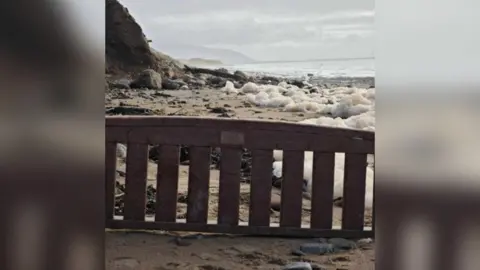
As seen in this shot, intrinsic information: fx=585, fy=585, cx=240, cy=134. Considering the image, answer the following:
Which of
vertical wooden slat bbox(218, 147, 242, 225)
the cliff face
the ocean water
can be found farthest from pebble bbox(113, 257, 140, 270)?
the ocean water

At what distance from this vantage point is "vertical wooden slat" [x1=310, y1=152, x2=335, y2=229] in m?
2.64

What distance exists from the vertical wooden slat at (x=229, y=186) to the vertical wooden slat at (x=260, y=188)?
0.07m

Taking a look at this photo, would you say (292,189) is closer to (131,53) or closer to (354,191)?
(354,191)

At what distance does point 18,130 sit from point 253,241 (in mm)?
1666

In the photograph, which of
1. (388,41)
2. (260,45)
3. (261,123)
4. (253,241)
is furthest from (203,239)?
(388,41)

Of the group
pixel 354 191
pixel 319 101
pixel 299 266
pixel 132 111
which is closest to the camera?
pixel 299 266

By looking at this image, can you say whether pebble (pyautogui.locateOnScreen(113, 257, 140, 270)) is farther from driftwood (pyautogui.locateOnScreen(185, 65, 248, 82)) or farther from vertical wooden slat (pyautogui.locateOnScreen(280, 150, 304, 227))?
driftwood (pyautogui.locateOnScreen(185, 65, 248, 82))

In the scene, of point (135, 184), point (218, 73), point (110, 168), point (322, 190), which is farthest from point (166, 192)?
point (218, 73)

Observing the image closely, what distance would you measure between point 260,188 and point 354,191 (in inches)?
17.0

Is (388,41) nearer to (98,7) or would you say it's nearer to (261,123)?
(98,7)

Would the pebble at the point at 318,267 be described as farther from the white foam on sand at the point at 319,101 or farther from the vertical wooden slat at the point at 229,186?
the white foam on sand at the point at 319,101

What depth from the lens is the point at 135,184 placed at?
8.89 ft

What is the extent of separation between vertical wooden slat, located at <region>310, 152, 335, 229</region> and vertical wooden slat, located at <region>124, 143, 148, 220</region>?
78 centimetres

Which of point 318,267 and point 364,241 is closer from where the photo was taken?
point 318,267
